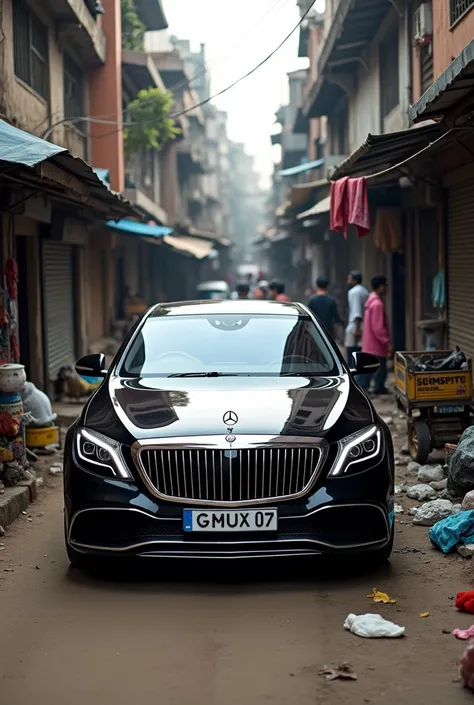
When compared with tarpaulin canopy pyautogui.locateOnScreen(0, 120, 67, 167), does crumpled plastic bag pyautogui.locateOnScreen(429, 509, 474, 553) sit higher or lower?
lower

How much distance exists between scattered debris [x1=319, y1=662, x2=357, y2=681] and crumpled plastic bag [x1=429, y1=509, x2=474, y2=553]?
7.30 ft

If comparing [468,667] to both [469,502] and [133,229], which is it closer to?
[469,502]

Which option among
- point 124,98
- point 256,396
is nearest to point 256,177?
point 124,98

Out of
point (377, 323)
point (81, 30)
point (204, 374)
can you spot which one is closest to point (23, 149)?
point (204, 374)

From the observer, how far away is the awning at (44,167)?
23.7 ft

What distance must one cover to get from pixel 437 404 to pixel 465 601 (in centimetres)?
420

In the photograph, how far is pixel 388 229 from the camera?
17.1 meters

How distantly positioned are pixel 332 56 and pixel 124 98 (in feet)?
25.5

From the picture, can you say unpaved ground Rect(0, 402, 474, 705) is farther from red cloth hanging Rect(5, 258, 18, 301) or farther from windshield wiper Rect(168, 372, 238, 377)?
red cloth hanging Rect(5, 258, 18, 301)

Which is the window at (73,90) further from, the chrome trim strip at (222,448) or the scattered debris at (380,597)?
the scattered debris at (380,597)

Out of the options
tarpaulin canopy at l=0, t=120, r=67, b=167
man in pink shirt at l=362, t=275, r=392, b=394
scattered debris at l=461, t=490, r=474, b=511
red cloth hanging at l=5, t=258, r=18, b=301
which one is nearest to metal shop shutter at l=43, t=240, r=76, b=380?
A: red cloth hanging at l=5, t=258, r=18, b=301

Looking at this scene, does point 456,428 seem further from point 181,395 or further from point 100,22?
point 100,22

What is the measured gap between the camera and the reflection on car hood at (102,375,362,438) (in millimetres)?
5688

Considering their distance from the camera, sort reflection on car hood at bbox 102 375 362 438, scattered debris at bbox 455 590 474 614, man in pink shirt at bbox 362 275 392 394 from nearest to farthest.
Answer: scattered debris at bbox 455 590 474 614
reflection on car hood at bbox 102 375 362 438
man in pink shirt at bbox 362 275 392 394
